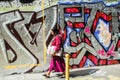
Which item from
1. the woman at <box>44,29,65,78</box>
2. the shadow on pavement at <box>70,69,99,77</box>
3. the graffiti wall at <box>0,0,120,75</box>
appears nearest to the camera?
the woman at <box>44,29,65,78</box>

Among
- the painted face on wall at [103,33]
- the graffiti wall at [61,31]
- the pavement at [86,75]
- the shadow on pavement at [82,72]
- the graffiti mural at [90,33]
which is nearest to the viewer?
the pavement at [86,75]

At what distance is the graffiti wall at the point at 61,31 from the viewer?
12.5 m

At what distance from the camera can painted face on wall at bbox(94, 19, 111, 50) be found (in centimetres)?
1338

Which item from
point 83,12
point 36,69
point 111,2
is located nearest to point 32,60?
point 36,69

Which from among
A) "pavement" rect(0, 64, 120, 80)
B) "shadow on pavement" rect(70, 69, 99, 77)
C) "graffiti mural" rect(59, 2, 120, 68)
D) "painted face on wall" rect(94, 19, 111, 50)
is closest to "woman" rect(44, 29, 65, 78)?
"pavement" rect(0, 64, 120, 80)

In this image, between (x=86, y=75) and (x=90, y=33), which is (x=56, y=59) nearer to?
(x=86, y=75)

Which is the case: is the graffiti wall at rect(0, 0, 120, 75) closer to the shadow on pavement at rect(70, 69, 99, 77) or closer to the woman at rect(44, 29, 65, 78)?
the shadow on pavement at rect(70, 69, 99, 77)

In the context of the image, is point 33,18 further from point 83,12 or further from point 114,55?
point 114,55

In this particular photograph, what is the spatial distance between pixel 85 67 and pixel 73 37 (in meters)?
1.00

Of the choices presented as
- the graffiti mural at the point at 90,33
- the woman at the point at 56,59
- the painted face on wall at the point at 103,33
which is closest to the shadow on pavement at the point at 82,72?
the graffiti mural at the point at 90,33

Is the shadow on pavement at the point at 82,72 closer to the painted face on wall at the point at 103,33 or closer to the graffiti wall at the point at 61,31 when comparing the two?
the graffiti wall at the point at 61,31

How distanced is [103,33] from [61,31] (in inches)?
53.8

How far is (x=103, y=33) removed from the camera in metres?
13.4

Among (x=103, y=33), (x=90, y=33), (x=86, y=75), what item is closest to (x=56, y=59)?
(x=86, y=75)
